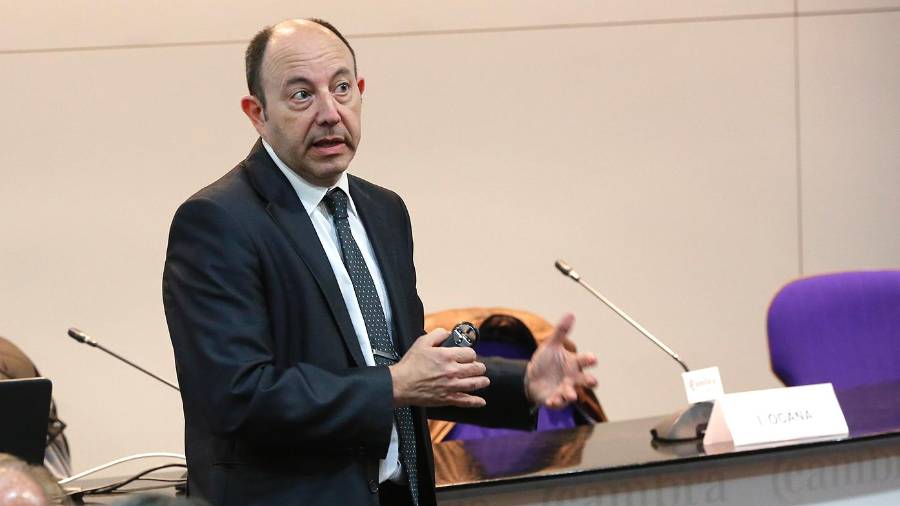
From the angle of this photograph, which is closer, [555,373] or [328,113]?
[328,113]

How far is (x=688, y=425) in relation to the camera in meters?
2.78

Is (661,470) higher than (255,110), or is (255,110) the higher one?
(255,110)

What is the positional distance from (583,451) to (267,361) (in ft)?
3.63

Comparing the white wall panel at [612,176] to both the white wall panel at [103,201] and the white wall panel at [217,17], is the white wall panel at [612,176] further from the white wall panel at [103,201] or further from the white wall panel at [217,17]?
the white wall panel at [103,201]

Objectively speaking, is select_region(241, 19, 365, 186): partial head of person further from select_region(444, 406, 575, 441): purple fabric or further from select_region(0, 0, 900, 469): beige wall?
select_region(0, 0, 900, 469): beige wall

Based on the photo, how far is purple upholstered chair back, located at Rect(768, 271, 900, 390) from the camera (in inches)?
142

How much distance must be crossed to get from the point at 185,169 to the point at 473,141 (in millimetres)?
1178

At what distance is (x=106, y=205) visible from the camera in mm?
4598

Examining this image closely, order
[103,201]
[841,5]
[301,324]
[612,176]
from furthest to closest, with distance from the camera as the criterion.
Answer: [841,5] → [612,176] → [103,201] → [301,324]

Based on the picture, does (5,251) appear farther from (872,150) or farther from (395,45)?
(872,150)

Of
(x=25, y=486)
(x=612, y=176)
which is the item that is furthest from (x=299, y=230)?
(x=612, y=176)

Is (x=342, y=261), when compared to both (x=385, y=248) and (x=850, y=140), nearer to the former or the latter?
(x=385, y=248)

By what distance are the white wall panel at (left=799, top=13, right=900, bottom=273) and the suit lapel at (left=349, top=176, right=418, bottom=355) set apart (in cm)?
356

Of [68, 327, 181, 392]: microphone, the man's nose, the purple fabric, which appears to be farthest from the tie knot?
the purple fabric
